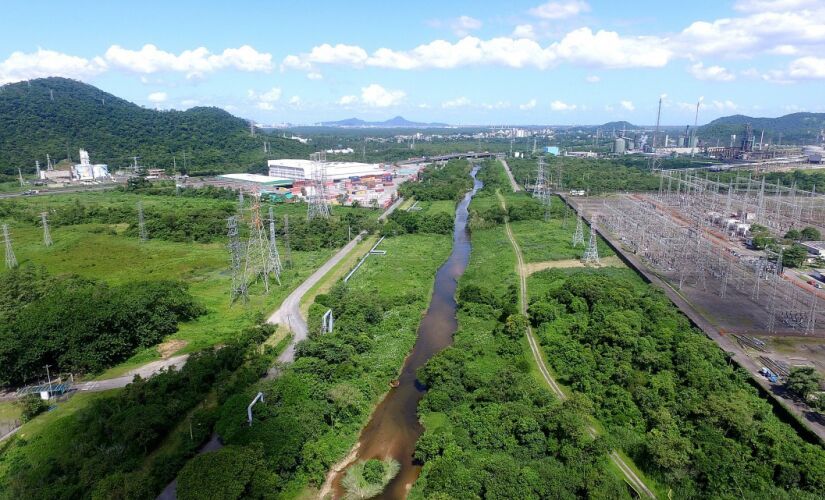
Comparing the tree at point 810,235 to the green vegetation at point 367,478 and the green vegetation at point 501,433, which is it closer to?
the green vegetation at point 501,433

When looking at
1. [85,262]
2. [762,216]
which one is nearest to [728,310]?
[762,216]

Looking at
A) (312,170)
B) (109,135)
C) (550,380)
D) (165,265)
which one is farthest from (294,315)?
(109,135)

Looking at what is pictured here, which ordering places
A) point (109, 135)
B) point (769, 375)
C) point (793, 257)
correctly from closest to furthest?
point (769, 375)
point (793, 257)
point (109, 135)

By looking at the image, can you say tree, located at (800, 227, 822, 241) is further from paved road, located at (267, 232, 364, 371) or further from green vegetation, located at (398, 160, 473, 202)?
paved road, located at (267, 232, 364, 371)

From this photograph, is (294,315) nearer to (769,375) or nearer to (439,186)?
(769,375)

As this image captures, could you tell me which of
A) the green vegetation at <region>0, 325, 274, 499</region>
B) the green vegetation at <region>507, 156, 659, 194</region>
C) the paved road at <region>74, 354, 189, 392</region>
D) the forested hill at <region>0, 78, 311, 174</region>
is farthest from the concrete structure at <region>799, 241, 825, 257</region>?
the forested hill at <region>0, 78, 311, 174</region>
